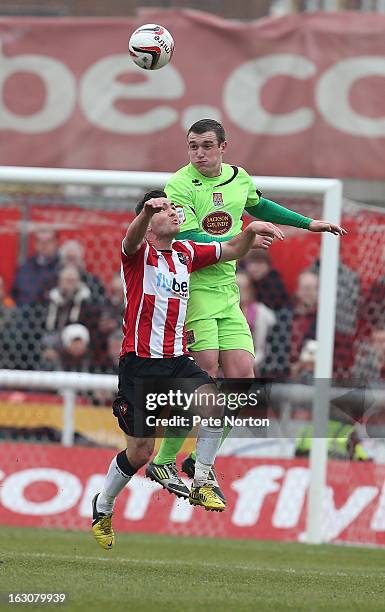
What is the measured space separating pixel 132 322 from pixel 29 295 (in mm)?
5409

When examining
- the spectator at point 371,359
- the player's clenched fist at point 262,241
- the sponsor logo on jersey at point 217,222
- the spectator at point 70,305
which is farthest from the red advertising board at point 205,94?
the player's clenched fist at point 262,241

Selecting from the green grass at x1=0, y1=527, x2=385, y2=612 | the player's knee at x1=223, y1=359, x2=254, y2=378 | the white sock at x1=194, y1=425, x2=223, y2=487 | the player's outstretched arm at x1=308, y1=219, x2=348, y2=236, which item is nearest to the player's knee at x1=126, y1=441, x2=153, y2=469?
the white sock at x1=194, y1=425, x2=223, y2=487

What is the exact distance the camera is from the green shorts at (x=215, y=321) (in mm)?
9562

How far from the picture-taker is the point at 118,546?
11.8 meters

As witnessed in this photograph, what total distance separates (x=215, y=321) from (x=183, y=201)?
0.90 metres

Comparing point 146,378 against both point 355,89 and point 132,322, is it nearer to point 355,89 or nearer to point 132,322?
point 132,322

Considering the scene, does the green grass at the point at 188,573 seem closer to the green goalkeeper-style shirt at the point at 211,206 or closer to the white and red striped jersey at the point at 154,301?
the white and red striped jersey at the point at 154,301

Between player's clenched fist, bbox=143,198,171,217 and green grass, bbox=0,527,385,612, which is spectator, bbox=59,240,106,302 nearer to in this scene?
green grass, bbox=0,527,385,612

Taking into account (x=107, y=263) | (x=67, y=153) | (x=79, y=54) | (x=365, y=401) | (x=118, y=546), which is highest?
(x=79, y=54)

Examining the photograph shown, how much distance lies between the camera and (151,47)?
376 inches

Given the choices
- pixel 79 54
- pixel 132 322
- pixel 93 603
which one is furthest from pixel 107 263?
pixel 93 603

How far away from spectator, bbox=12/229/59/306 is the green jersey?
4.87 meters

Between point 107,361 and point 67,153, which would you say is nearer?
point 107,361

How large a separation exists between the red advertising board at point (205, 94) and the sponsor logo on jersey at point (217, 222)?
5731 mm
